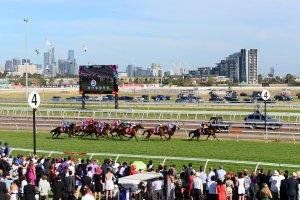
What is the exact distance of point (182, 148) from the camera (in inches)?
942

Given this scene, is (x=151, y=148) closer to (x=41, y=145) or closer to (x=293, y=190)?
(x=41, y=145)

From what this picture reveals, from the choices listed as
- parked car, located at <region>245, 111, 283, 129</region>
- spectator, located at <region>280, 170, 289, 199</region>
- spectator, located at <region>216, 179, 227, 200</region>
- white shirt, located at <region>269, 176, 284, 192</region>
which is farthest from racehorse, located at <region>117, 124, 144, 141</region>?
spectator, located at <region>280, 170, 289, 199</region>

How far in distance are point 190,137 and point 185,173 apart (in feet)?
46.4

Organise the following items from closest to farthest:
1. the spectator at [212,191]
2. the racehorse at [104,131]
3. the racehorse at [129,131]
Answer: the spectator at [212,191]
the racehorse at [129,131]
the racehorse at [104,131]

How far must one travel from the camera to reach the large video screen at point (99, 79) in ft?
134

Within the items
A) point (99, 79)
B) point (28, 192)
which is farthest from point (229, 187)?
point (99, 79)

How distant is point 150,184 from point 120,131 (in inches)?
614

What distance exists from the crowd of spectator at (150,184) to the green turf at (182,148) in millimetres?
4605

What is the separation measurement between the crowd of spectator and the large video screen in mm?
25155

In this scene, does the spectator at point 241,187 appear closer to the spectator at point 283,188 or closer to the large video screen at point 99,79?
the spectator at point 283,188

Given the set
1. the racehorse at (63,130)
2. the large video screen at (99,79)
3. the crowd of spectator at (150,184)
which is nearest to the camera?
the crowd of spectator at (150,184)

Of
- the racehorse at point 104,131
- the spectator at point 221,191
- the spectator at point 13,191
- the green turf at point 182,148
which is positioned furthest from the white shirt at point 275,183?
the racehorse at point 104,131

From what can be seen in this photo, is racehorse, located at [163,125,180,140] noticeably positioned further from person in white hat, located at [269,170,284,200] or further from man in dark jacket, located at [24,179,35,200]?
man in dark jacket, located at [24,179,35,200]

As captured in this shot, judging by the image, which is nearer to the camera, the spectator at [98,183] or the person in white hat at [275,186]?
the person in white hat at [275,186]
